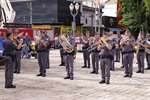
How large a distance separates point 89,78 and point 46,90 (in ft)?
9.75

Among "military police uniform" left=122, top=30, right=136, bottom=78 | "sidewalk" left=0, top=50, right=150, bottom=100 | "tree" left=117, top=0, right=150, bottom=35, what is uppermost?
"tree" left=117, top=0, right=150, bottom=35

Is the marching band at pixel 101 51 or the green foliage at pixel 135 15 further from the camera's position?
the green foliage at pixel 135 15

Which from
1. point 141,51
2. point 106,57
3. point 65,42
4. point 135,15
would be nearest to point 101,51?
point 106,57

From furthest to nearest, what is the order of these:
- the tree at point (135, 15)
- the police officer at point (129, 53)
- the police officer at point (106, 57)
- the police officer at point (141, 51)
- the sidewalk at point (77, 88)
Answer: the tree at point (135, 15) → the police officer at point (141, 51) → the police officer at point (129, 53) → the police officer at point (106, 57) → the sidewalk at point (77, 88)

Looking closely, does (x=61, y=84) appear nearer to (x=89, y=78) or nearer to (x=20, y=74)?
(x=89, y=78)

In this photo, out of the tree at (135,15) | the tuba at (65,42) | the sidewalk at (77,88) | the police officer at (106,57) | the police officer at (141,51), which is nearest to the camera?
the sidewalk at (77,88)

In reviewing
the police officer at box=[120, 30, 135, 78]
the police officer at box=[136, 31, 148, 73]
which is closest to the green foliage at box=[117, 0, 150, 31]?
the police officer at box=[136, 31, 148, 73]

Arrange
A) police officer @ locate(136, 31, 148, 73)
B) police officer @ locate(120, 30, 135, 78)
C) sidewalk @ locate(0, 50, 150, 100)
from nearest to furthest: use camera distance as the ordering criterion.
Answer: sidewalk @ locate(0, 50, 150, 100), police officer @ locate(120, 30, 135, 78), police officer @ locate(136, 31, 148, 73)

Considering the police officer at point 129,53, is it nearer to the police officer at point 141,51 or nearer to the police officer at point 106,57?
the police officer at point 141,51

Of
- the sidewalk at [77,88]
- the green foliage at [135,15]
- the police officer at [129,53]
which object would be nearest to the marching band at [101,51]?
the police officer at [129,53]

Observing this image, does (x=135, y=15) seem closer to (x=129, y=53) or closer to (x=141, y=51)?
(x=141, y=51)

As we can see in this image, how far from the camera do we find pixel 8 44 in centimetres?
1012

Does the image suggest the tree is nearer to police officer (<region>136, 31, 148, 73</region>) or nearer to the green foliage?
the green foliage

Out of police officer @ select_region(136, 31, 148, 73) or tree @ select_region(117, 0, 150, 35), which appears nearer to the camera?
police officer @ select_region(136, 31, 148, 73)
